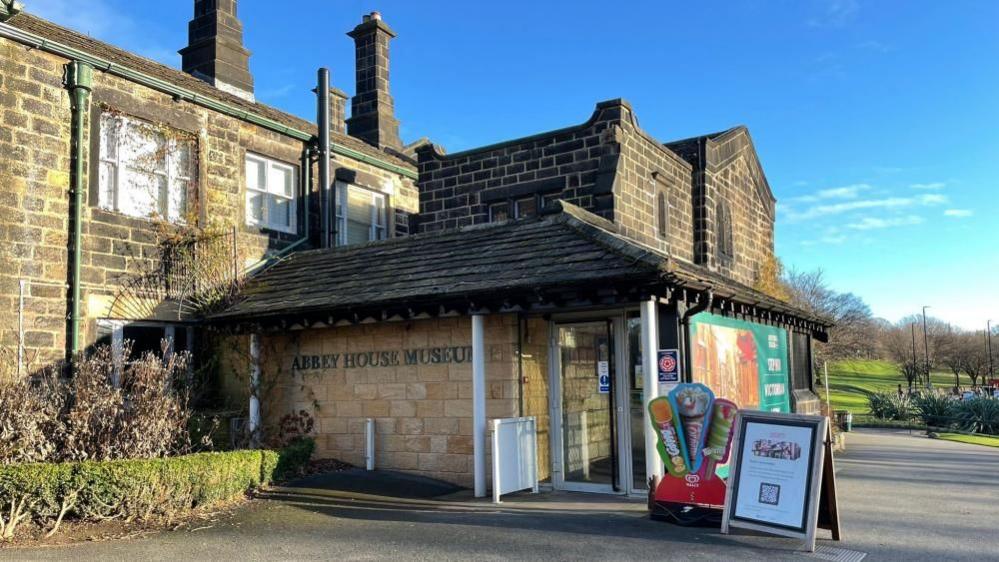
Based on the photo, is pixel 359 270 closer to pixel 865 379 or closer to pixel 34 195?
pixel 34 195

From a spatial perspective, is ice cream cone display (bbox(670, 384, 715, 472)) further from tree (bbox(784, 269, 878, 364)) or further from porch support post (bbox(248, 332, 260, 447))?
tree (bbox(784, 269, 878, 364))

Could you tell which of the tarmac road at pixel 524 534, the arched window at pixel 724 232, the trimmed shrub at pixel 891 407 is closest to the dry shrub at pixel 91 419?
the tarmac road at pixel 524 534

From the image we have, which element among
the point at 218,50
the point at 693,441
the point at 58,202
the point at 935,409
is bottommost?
the point at 935,409

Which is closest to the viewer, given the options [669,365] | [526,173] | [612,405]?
[669,365]

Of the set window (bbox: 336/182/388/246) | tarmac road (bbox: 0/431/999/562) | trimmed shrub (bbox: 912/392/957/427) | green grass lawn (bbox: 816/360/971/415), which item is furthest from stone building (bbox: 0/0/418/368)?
green grass lawn (bbox: 816/360/971/415)

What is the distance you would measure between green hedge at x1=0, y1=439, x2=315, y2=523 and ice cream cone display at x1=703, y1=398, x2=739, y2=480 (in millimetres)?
5537

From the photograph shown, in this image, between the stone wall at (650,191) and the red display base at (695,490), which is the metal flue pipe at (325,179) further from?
the red display base at (695,490)

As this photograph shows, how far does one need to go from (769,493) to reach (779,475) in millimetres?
190

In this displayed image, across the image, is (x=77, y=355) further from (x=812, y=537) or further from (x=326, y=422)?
(x=812, y=537)

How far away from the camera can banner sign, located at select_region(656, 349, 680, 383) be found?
912 centimetres

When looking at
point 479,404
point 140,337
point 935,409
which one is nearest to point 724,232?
point 479,404

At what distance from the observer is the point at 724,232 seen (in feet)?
64.0

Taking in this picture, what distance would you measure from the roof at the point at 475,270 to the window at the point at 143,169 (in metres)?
1.98

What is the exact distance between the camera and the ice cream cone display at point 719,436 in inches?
313
